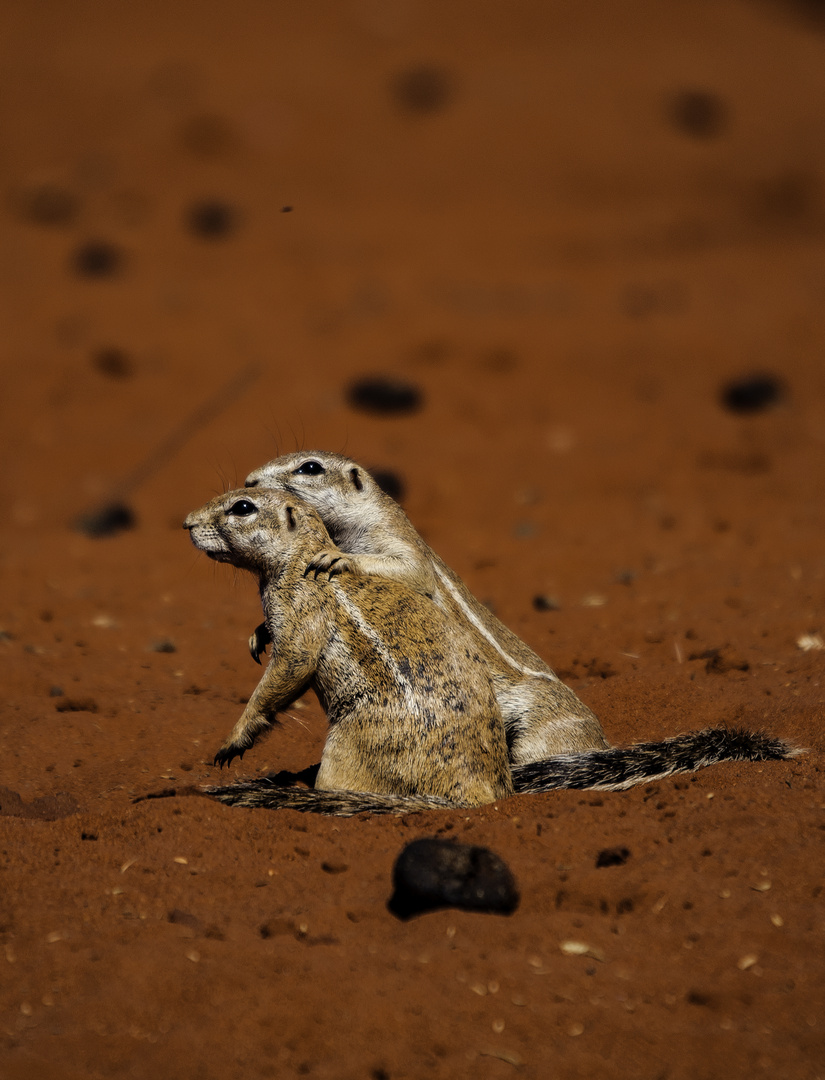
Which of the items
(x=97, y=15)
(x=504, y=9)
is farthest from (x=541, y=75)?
(x=97, y=15)

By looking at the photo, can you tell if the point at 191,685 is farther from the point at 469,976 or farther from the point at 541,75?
the point at 541,75

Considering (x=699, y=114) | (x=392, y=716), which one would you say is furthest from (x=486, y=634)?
(x=699, y=114)

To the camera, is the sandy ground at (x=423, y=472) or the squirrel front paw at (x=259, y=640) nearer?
the sandy ground at (x=423, y=472)

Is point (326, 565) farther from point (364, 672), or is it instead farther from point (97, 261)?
point (97, 261)

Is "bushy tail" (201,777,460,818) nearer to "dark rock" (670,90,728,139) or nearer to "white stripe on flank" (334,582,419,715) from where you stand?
"white stripe on flank" (334,582,419,715)

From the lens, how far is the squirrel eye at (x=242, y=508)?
5672mm

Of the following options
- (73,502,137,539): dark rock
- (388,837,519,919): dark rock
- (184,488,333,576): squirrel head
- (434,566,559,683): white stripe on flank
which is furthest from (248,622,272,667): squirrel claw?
(73,502,137,539): dark rock

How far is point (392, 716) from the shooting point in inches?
196

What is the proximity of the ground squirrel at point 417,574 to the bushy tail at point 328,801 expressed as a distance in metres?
1.00

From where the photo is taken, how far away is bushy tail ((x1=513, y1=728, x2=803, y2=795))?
5.03 metres

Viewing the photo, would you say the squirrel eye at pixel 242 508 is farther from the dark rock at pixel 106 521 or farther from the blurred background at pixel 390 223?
the blurred background at pixel 390 223

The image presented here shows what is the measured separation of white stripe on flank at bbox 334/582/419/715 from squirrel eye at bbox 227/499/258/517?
2.08ft

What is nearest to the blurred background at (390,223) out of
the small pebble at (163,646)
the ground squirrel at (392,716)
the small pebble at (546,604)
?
the small pebble at (546,604)

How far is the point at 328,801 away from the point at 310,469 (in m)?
2.50
